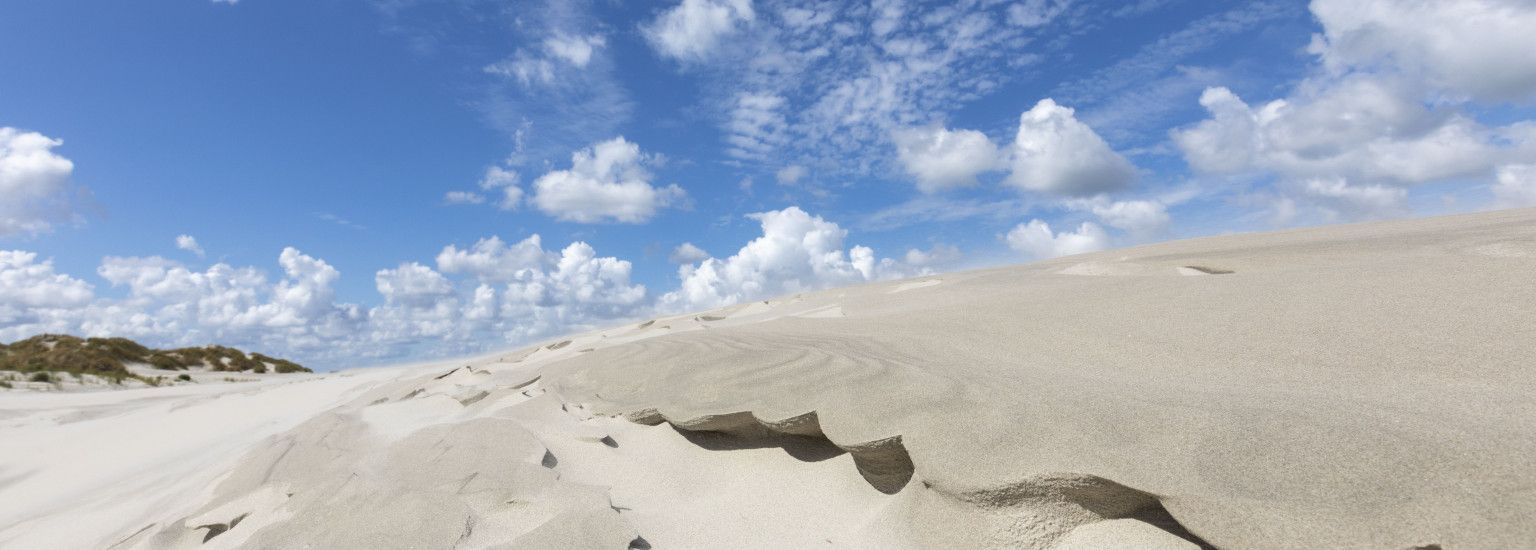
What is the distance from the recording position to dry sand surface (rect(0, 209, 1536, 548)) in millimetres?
1605

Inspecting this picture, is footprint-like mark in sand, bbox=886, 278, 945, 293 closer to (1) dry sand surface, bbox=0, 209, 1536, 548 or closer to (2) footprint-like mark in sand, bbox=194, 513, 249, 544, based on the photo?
(1) dry sand surface, bbox=0, 209, 1536, 548

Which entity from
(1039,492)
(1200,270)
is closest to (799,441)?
(1039,492)

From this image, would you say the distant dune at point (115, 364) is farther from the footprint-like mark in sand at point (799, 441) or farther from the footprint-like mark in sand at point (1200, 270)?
the footprint-like mark in sand at point (1200, 270)

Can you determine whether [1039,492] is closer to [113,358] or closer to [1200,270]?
[1200,270]

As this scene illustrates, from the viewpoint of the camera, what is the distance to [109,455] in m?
6.25

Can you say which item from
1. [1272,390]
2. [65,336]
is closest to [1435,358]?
[1272,390]

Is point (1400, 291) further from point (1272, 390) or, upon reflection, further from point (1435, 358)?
point (1272, 390)

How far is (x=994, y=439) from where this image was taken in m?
2.05

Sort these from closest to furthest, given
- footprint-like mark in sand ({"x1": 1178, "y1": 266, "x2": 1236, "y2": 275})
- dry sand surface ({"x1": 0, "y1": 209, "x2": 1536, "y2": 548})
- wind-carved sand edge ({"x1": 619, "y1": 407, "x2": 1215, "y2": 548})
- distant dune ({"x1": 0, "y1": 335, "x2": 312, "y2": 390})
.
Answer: dry sand surface ({"x1": 0, "y1": 209, "x2": 1536, "y2": 548}) → wind-carved sand edge ({"x1": 619, "y1": 407, "x2": 1215, "y2": 548}) → footprint-like mark in sand ({"x1": 1178, "y1": 266, "x2": 1236, "y2": 275}) → distant dune ({"x1": 0, "y1": 335, "x2": 312, "y2": 390})

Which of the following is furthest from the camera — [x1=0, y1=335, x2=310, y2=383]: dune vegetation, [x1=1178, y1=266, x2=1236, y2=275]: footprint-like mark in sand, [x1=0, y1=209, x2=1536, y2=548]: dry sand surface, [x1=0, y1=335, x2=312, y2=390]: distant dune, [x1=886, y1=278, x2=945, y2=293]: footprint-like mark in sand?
[x1=0, y1=335, x2=310, y2=383]: dune vegetation

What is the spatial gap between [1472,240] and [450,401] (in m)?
7.08

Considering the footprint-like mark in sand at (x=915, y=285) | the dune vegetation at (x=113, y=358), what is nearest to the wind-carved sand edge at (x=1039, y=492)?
the footprint-like mark in sand at (x=915, y=285)

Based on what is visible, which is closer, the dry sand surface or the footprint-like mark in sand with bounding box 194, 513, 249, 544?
the dry sand surface

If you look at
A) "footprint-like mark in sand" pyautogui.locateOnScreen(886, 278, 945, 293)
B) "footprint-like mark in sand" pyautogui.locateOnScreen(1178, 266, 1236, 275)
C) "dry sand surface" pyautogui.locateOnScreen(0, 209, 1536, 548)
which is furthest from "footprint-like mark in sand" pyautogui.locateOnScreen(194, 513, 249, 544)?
"footprint-like mark in sand" pyautogui.locateOnScreen(1178, 266, 1236, 275)
